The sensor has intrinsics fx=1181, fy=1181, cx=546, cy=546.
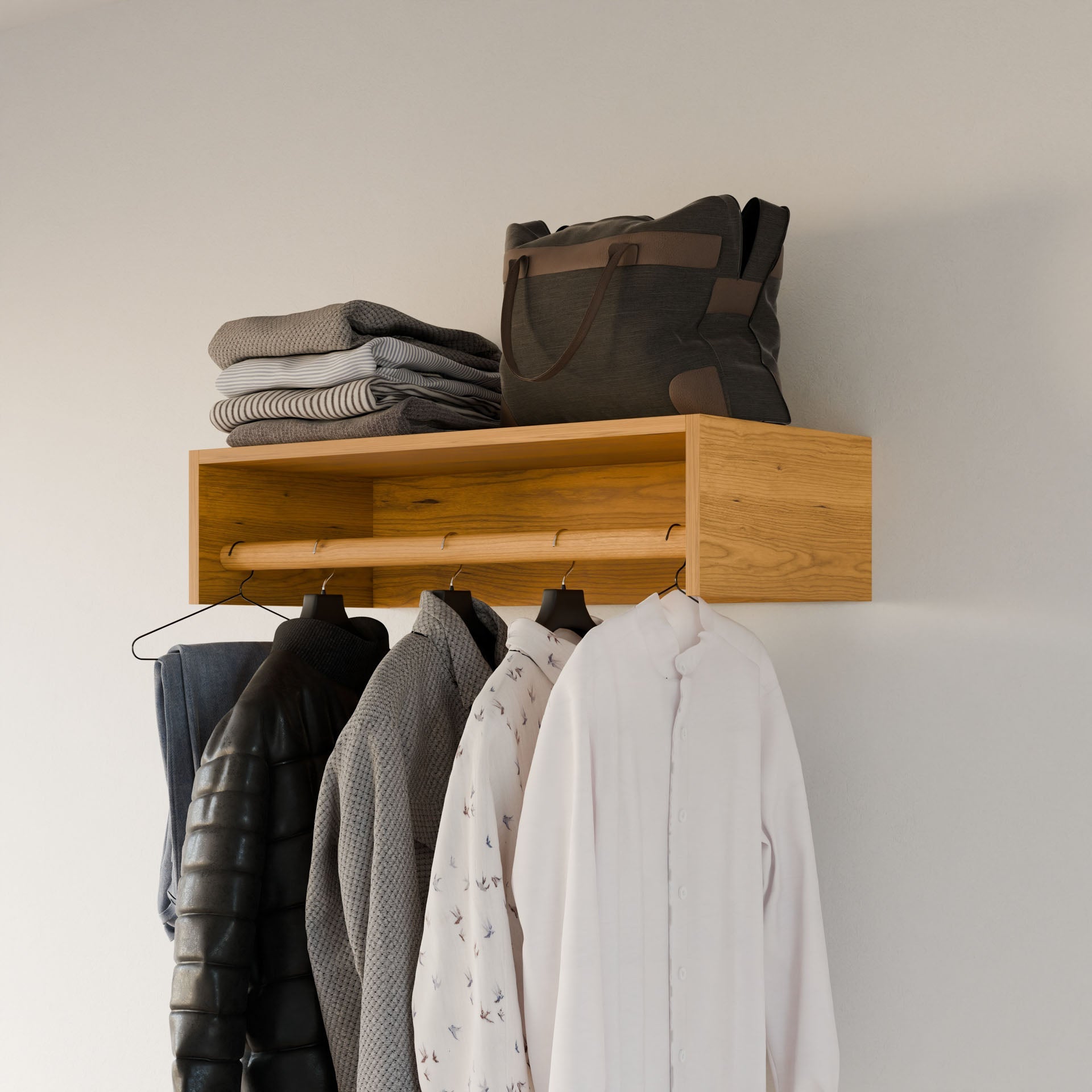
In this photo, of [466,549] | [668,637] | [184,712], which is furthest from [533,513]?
[184,712]

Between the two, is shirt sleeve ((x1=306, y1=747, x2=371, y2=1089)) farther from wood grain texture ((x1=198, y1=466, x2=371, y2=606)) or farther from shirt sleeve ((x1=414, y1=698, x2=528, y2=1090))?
wood grain texture ((x1=198, y1=466, x2=371, y2=606))

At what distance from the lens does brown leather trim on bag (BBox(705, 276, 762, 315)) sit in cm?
146

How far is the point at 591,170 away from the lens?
193 cm

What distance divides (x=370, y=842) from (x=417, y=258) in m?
1.08

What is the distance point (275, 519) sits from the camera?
193 cm

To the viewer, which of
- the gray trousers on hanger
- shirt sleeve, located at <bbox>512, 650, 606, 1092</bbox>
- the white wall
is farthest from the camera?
the gray trousers on hanger

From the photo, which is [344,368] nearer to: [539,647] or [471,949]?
[539,647]

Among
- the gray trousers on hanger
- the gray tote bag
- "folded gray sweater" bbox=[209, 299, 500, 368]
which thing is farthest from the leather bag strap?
the gray trousers on hanger

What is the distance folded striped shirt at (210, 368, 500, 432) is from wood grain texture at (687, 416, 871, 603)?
49cm

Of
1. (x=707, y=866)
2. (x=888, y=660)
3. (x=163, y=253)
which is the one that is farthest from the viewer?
(x=163, y=253)

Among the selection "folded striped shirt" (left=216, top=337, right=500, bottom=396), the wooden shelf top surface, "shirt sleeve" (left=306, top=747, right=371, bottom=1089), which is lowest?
"shirt sleeve" (left=306, top=747, right=371, bottom=1089)

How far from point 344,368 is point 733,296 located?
0.55m

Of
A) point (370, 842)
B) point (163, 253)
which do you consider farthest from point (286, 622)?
point (163, 253)

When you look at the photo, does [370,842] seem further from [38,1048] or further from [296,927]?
[38,1048]
